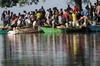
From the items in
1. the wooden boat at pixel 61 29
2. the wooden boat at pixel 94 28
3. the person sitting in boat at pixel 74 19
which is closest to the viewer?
the wooden boat at pixel 61 29

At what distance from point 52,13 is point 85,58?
3065 cm

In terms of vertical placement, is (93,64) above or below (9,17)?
below

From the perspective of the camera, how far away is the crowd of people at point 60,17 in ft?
147

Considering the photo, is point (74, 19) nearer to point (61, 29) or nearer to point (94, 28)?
point (61, 29)

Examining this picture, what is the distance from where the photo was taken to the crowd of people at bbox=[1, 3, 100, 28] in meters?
44.9

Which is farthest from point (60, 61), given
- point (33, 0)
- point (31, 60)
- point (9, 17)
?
point (33, 0)

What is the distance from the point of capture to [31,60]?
57.5 feet

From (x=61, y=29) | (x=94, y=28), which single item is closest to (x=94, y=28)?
(x=94, y=28)

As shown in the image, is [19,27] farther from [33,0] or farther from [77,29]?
Result: [33,0]

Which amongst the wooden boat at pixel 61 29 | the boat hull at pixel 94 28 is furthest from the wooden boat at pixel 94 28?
the wooden boat at pixel 61 29

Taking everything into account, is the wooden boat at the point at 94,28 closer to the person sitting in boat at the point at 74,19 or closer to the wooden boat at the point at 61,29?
the wooden boat at the point at 61,29

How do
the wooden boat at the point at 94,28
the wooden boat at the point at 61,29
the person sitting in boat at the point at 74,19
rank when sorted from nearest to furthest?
the wooden boat at the point at 61,29
the wooden boat at the point at 94,28
the person sitting in boat at the point at 74,19

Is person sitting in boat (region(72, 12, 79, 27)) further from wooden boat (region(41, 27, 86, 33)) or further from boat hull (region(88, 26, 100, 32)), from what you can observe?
boat hull (region(88, 26, 100, 32))

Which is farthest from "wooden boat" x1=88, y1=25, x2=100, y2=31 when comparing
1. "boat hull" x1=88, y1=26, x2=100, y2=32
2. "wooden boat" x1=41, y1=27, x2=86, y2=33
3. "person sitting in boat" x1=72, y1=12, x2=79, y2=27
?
"person sitting in boat" x1=72, y1=12, x2=79, y2=27
